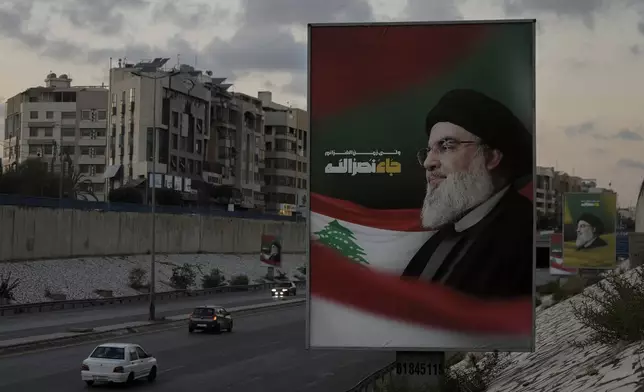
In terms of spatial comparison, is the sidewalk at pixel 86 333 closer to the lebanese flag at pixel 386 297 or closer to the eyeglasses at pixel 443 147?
the lebanese flag at pixel 386 297

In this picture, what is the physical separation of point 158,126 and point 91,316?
5773 centimetres

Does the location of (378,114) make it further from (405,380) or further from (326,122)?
(405,380)

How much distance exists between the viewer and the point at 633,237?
40188 mm

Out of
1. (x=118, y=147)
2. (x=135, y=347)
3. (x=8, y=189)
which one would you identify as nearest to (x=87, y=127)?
(x=118, y=147)

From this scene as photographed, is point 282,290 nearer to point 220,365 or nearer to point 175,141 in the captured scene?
point 175,141

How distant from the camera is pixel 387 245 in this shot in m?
12.6

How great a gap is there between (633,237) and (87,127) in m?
100

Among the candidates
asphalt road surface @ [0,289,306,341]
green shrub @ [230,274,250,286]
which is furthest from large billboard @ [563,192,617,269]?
green shrub @ [230,274,250,286]

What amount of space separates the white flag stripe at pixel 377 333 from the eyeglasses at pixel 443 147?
2276 mm

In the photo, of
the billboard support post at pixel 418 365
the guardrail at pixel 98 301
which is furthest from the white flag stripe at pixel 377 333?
the guardrail at pixel 98 301

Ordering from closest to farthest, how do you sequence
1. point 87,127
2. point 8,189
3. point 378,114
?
point 378,114 → point 8,189 → point 87,127

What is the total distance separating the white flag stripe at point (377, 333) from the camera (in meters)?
12.6

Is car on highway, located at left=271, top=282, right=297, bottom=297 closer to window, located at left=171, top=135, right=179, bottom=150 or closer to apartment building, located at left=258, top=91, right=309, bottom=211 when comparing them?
window, located at left=171, top=135, right=179, bottom=150

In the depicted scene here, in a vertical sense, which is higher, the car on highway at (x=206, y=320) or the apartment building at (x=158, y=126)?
the apartment building at (x=158, y=126)
